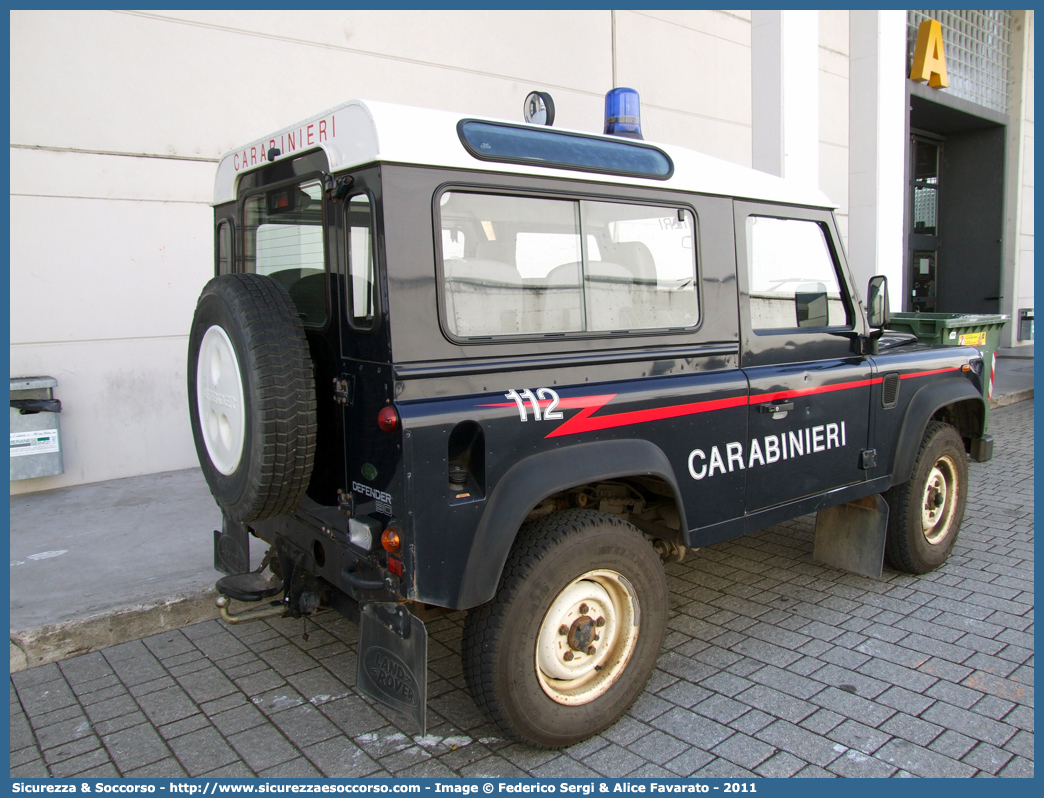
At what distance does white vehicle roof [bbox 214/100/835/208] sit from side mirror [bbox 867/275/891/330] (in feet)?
3.48

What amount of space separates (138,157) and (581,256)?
15.3ft

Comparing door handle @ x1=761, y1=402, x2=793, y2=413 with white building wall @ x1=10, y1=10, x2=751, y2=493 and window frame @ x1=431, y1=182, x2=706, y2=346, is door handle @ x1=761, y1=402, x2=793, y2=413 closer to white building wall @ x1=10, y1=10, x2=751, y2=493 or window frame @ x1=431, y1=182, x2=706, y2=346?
window frame @ x1=431, y1=182, x2=706, y2=346

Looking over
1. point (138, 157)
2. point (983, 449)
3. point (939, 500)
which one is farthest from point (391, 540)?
point (138, 157)

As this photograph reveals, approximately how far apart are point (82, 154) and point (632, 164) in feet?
15.5

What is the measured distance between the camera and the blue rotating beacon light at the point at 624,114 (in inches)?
143

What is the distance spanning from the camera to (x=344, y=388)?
2672 millimetres

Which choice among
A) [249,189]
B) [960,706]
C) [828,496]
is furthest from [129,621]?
[960,706]

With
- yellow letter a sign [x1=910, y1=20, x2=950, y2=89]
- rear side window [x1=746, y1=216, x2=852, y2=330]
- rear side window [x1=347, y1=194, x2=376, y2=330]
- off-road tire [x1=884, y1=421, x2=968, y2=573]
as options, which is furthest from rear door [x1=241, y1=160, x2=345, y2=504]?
yellow letter a sign [x1=910, y1=20, x2=950, y2=89]

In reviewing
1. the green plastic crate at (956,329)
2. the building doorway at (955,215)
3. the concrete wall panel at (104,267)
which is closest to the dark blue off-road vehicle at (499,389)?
the concrete wall panel at (104,267)

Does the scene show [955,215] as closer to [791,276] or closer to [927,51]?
[927,51]

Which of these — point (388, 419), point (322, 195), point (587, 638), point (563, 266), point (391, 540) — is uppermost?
point (322, 195)

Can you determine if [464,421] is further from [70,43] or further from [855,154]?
[855,154]

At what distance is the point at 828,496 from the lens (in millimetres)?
3764

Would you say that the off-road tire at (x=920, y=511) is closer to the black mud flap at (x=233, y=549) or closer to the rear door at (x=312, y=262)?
the rear door at (x=312, y=262)
